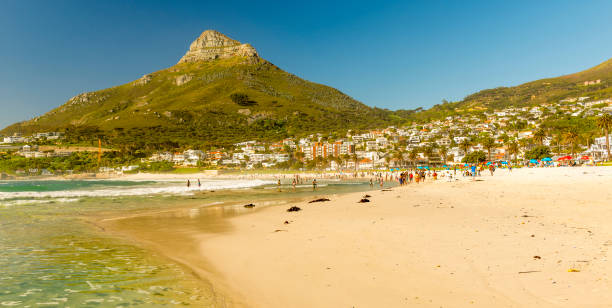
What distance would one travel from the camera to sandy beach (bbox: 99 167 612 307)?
5.38m

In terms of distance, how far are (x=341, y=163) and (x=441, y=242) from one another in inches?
5933

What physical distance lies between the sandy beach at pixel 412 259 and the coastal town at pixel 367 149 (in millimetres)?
117878

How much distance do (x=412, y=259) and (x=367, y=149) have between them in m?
179

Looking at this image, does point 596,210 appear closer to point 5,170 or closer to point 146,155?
point 146,155

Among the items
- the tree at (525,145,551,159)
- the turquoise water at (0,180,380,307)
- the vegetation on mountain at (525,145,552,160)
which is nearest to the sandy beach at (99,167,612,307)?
the turquoise water at (0,180,380,307)

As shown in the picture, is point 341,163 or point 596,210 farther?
point 341,163

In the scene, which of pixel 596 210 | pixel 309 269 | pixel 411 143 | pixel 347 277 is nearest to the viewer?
pixel 347 277

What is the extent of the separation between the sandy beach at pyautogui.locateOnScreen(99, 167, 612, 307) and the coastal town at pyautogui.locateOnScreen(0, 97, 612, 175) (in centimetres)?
11788

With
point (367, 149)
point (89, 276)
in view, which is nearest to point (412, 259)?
point (89, 276)

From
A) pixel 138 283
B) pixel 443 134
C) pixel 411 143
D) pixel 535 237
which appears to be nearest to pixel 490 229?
pixel 535 237

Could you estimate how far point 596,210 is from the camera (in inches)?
502

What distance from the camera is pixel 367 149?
184 metres

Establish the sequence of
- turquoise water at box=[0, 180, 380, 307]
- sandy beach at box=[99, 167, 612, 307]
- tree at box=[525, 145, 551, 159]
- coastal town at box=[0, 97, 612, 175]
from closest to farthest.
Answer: sandy beach at box=[99, 167, 612, 307] < turquoise water at box=[0, 180, 380, 307] < tree at box=[525, 145, 551, 159] < coastal town at box=[0, 97, 612, 175]

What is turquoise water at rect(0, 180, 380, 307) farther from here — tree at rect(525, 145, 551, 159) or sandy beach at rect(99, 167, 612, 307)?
tree at rect(525, 145, 551, 159)
